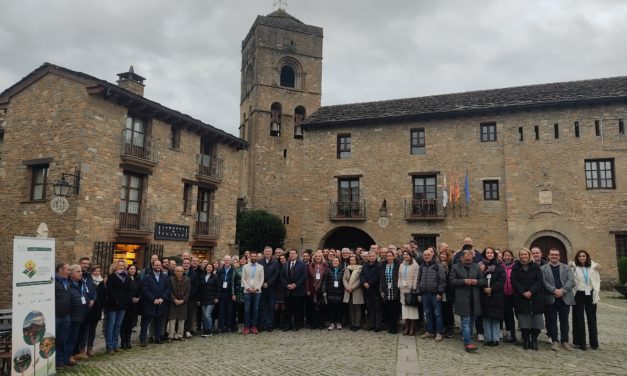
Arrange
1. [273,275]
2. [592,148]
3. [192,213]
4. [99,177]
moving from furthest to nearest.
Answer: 1. [592,148]
2. [192,213]
3. [99,177]
4. [273,275]

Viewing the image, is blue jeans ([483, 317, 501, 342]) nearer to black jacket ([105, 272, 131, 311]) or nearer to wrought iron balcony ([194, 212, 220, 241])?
black jacket ([105, 272, 131, 311])

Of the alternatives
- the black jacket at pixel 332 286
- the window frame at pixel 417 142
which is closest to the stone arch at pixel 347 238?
the window frame at pixel 417 142

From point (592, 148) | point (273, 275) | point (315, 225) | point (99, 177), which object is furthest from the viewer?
point (315, 225)

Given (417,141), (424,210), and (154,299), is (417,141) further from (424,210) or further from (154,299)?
(154,299)

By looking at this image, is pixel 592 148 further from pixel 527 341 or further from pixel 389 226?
pixel 527 341

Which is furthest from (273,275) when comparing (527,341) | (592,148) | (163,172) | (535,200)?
(592,148)

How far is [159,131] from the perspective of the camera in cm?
1875

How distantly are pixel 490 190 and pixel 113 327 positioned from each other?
1922 centimetres

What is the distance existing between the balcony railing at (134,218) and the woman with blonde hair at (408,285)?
422 inches

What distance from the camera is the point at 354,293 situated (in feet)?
35.1

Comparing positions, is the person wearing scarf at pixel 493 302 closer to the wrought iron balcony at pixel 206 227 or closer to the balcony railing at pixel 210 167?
the wrought iron balcony at pixel 206 227

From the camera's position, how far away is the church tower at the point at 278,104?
32.8 m

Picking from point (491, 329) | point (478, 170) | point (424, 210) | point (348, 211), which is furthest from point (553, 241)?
point (491, 329)

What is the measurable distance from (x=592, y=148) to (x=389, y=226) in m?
10.1
